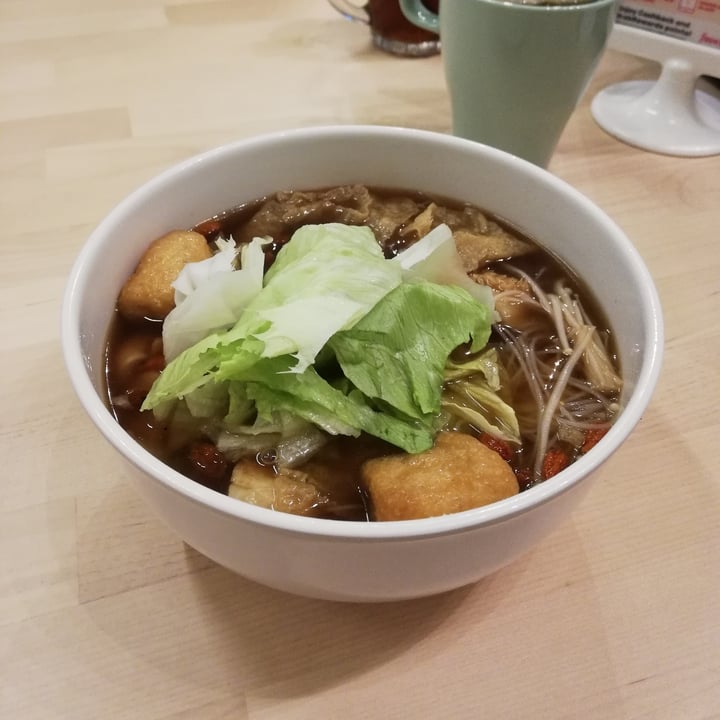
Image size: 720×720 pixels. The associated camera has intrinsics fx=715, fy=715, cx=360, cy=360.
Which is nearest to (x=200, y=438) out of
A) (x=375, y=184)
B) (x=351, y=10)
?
(x=375, y=184)

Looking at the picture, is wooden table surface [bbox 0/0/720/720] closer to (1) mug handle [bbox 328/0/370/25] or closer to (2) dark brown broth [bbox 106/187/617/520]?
(2) dark brown broth [bbox 106/187/617/520]

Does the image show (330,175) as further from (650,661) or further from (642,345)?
(650,661)

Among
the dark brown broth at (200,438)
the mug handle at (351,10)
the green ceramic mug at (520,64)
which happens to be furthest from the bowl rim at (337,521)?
the mug handle at (351,10)

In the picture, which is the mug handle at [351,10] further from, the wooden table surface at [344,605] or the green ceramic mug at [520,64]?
the wooden table surface at [344,605]

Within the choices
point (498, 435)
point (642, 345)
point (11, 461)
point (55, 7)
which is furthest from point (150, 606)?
point (55, 7)

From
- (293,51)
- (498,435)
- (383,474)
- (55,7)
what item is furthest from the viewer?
(55,7)

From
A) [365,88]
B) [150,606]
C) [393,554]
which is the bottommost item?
[150,606]

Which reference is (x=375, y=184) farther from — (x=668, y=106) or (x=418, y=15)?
(x=668, y=106)
